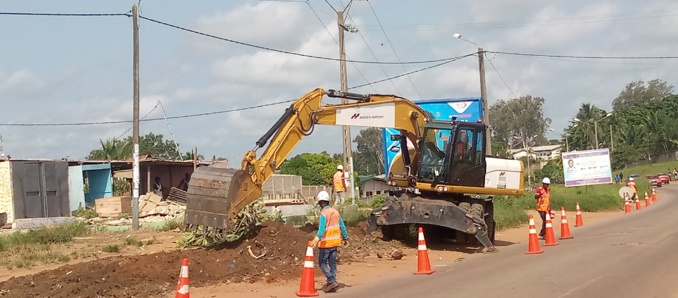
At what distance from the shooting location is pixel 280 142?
15688 mm

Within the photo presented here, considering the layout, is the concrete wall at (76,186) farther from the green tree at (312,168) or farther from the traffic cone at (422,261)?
the green tree at (312,168)

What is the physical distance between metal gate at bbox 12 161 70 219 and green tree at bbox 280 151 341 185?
3225 cm

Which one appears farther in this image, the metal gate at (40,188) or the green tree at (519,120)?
the green tree at (519,120)

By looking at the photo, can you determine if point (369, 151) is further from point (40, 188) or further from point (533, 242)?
point (533, 242)

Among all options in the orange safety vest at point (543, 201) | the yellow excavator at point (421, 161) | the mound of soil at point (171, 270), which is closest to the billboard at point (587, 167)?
the orange safety vest at point (543, 201)

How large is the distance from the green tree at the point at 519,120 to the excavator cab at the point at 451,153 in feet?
358

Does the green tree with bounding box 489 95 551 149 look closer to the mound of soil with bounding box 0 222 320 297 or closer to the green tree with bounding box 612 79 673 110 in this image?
the green tree with bounding box 612 79 673 110

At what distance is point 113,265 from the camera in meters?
12.9

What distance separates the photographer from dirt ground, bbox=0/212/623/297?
39.0 feet

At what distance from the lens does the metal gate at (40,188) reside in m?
28.2

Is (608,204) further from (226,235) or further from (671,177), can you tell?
(671,177)

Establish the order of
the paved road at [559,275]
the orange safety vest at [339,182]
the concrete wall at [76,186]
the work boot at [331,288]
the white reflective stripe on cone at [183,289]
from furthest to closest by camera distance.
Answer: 1. the concrete wall at [76,186]
2. the orange safety vest at [339,182]
3. the work boot at [331,288]
4. the paved road at [559,275]
5. the white reflective stripe on cone at [183,289]

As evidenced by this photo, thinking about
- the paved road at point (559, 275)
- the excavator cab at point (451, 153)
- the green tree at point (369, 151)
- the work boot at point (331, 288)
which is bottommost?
the paved road at point (559, 275)

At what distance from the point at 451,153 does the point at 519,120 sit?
4370 inches
